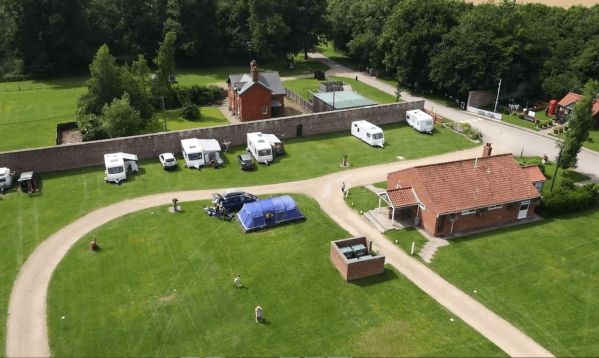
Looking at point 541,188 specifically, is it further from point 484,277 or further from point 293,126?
point 293,126

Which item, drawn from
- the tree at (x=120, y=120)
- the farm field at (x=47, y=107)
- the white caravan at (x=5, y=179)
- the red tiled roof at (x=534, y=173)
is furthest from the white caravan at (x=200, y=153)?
the red tiled roof at (x=534, y=173)

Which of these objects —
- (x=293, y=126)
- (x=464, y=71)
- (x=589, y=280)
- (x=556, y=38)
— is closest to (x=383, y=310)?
(x=589, y=280)

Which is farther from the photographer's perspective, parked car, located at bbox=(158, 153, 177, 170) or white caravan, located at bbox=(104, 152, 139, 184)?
parked car, located at bbox=(158, 153, 177, 170)

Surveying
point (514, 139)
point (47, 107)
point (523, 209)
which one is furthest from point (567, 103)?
point (47, 107)

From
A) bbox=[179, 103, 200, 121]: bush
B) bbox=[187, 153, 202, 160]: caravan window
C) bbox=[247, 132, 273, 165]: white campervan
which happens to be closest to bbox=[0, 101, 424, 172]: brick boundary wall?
bbox=[247, 132, 273, 165]: white campervan

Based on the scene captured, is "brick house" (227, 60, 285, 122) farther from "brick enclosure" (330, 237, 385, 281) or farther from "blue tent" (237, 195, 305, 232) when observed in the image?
"brick enclosure" (330, 237, 385, 281)

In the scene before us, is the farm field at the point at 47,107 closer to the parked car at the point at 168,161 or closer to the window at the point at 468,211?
the parked car at the point at 168,161

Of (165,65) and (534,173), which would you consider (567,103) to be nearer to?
(534,173)
